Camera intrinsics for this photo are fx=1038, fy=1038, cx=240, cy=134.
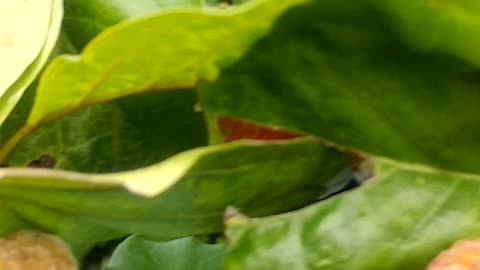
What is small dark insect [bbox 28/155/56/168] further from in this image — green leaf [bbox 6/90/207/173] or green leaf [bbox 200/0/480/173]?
green leaf [bbox 200/0/480/173]

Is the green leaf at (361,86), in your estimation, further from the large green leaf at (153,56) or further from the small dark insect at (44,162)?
the small dark insect at (44,162)

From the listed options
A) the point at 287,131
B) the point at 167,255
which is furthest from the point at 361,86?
the point at 167,255

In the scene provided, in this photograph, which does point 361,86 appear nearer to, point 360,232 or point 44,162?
point 360,232

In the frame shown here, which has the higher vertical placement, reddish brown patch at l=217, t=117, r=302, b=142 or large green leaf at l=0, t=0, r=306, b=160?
large green leaf at l=0, t=0, r=306, b=160

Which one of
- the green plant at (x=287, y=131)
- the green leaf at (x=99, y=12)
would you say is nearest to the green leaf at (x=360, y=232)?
the green plant at (x=287, y=131)

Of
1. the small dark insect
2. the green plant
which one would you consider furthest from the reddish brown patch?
the small dark insect

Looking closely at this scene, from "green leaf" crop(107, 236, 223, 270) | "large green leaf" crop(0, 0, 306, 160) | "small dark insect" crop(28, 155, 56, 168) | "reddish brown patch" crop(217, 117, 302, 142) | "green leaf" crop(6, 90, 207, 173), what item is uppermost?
"large green leaf" crop(0, 0, 306, 160)
